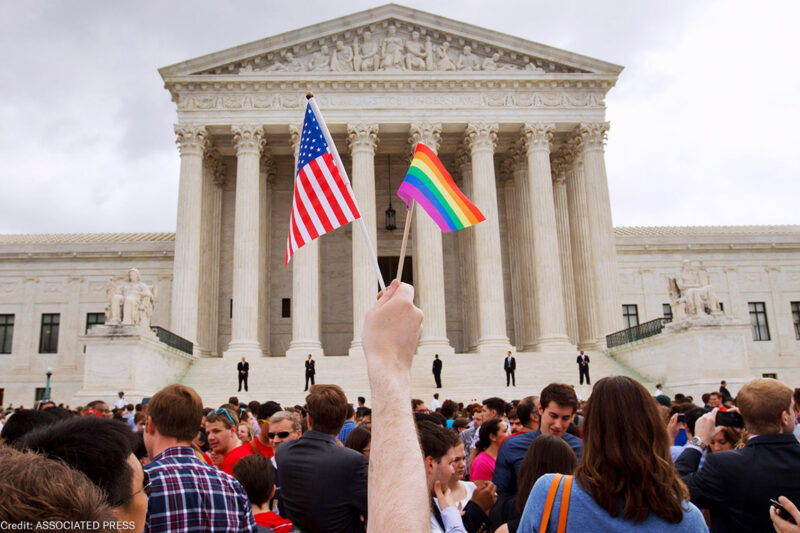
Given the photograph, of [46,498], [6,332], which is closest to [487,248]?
[6,332]

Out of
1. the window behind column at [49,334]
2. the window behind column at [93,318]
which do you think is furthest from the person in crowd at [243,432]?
the window behind column at [49,334]

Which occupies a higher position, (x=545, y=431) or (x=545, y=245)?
(x=545, y=245)

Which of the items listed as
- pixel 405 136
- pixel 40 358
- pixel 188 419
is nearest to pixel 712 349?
pixel 405 136

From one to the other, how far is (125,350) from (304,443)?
71.2 feet

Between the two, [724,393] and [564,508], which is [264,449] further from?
[724,393]

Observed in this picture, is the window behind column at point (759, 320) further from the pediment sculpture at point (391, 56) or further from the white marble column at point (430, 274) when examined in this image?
the white marble column at point (430, 274)

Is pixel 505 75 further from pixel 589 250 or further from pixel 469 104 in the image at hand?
pixel 589 250

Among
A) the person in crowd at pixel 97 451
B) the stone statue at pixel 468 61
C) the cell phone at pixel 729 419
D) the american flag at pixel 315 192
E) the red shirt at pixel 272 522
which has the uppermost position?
the stone statue at pixel 468 61

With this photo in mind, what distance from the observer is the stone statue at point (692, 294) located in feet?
83.1

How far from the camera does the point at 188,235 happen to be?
31281 millimetres

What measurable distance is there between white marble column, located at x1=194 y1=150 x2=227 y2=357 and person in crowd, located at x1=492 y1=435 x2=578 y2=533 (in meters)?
30.4

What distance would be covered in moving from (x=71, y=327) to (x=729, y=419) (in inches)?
1580

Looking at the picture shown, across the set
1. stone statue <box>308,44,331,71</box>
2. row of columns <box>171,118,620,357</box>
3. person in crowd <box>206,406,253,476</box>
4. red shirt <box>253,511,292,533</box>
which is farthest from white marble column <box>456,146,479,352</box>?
red shirt <box>253,511,292,533</box>

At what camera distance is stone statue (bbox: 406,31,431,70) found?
110ft
